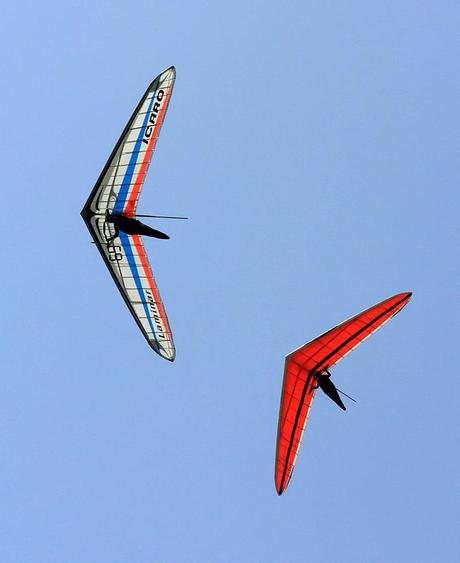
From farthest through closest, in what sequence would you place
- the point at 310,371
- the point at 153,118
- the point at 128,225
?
the point at 128,225 → the point at 310,371 → the point at 153,118

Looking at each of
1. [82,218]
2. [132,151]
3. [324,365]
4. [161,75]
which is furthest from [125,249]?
[324,365]

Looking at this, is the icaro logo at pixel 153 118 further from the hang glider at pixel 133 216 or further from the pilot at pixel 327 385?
the pilot at pixel 327 385

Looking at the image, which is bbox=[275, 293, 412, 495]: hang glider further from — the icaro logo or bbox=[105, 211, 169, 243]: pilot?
the icaro logo

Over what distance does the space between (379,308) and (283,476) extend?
6784 millimetres

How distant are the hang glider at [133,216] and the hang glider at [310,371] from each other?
4.36m

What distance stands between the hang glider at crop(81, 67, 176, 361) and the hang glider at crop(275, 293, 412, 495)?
14.3 ft

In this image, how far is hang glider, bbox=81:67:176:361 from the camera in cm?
2123

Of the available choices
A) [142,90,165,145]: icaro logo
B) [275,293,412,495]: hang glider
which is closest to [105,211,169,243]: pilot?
[142,90,165,145]: icaro logo

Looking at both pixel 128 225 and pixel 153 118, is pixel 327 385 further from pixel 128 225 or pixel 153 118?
pixel 153 118

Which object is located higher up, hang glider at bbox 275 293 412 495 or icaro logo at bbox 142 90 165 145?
icaro logo at bbox 142 90 165 145

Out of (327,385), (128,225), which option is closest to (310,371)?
(327,385)

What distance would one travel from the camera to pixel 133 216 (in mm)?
22609

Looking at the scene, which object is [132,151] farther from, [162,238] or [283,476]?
[283,476]

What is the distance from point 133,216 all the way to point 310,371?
7.28 metres
